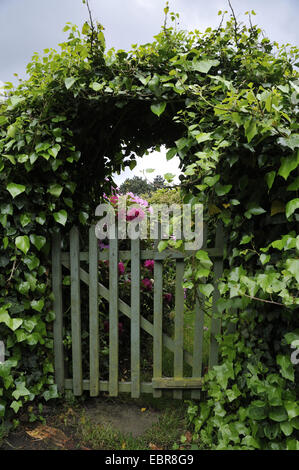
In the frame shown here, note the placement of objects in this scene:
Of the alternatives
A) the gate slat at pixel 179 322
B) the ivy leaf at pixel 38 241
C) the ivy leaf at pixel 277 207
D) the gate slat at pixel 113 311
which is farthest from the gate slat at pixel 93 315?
the ivy leaf at pixel 277 207

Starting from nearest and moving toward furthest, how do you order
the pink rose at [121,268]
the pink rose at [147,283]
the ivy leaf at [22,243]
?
1. the ivy leaf at [22,243]
2. the pink rose at [121,268]
3. the pink rose at [147,283]

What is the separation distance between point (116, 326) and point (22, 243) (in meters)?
0.88

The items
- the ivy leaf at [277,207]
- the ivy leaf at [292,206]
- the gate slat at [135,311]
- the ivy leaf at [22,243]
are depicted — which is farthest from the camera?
the gate slat at [135,311]

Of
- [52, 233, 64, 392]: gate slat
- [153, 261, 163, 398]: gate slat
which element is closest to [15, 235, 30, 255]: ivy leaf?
[52, 233, 64, 392]: gate slat

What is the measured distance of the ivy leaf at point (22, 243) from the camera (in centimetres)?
205

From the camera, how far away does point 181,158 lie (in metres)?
2.12

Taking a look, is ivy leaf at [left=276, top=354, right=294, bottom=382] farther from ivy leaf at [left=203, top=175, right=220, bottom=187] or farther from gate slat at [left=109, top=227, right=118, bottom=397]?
gate slat at [left=109, top=227, right=118, bottom=397]

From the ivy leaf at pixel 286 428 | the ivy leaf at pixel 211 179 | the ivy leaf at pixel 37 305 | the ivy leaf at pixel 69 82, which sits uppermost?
the ivy leaf at pixel 69 82

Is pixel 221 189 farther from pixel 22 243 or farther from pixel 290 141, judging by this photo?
pixel 22 243

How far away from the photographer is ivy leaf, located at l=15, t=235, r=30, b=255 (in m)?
2.05

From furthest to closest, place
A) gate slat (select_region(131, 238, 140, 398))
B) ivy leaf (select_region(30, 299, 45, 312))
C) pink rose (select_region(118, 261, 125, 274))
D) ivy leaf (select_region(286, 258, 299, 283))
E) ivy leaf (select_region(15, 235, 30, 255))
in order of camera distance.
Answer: pink rose (select_region(118, 261, 125, 274))
gate slat (select_region(131, 238, 140, 398))
ivy leaf (select_region(30, 299, 45, 312))
ivy leaf (select_region(15, 235, 30, 255))
ivy leaf (select_region(286, 258, 299, 283))

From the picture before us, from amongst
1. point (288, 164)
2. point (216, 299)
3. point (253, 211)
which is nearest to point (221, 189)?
point (253, 211)

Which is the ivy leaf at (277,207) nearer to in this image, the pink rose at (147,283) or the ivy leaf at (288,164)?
the ivy leaf at (288,164)

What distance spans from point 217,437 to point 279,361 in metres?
0.69
